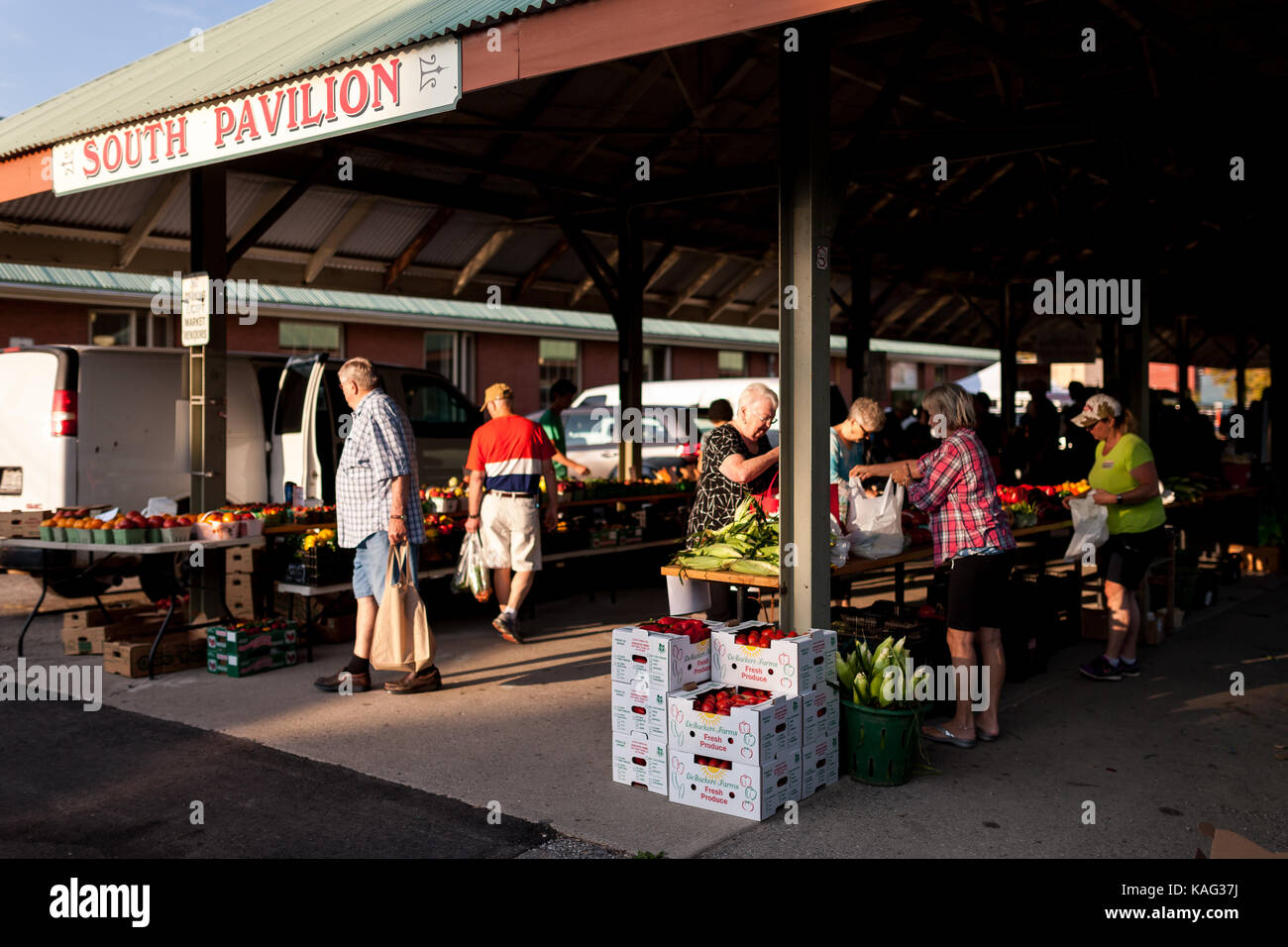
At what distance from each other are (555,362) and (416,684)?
1875 cm

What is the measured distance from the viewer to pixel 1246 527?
12.2 meters

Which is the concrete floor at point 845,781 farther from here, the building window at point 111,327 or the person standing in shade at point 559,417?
the building window at point 111,327

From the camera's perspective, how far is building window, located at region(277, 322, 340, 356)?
64.5 feet

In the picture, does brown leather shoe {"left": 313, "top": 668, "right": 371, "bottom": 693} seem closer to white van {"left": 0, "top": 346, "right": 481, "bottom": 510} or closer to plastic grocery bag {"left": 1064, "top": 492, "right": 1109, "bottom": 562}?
white van {"left": 0, "top": 346, "right": 481, "bottom": 510}

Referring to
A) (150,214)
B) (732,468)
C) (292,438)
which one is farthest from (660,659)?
(150,214)

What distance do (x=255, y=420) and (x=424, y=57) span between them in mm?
5658

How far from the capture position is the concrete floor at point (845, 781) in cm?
460

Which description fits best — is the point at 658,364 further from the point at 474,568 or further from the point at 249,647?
the point at 249,647

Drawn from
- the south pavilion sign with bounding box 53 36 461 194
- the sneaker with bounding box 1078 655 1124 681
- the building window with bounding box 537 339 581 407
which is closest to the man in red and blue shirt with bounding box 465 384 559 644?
the south pavilion sign with bounding box 53 36 461 194

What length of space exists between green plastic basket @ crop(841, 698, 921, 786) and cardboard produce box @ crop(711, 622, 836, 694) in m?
0.28

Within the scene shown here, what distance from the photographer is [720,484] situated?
21.9ft

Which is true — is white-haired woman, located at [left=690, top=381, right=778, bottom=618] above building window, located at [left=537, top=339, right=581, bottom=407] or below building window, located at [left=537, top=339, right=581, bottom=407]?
below

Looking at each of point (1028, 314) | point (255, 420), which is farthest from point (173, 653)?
point (1028, 314)
